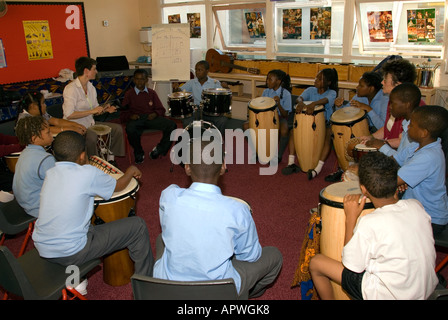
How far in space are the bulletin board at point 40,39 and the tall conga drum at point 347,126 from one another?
17.6 ft

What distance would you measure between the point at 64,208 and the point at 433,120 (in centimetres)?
214

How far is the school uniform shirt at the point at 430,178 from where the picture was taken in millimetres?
2184

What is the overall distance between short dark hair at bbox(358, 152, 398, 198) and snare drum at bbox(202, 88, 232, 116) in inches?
117

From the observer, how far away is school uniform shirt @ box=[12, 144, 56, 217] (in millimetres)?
2473

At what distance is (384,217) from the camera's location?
5.20ft

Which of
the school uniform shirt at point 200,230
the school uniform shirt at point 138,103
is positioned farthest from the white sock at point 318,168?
the school uniform shirt at point 200,230

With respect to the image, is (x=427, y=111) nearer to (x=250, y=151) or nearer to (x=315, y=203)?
(x=315, y=203)

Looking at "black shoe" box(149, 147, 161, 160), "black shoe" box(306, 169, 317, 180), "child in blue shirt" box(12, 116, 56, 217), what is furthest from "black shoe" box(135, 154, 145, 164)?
"child in blue shirt" box(12, 116, 56, 217)

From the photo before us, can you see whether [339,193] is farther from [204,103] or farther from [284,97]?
[204,103]

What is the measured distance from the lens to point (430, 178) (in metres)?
2.22

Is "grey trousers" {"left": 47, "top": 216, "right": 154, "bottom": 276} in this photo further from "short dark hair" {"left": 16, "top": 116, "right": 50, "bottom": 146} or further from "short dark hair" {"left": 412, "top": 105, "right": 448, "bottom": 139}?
"short dark hair" {"left": 412, "top": 105, "right": 448, "bottom": 139}

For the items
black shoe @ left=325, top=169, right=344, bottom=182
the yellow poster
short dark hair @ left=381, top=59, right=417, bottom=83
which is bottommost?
black shoe @ left=325, top=169, right=344, bottom=182

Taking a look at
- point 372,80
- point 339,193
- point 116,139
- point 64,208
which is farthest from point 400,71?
point 116,139
